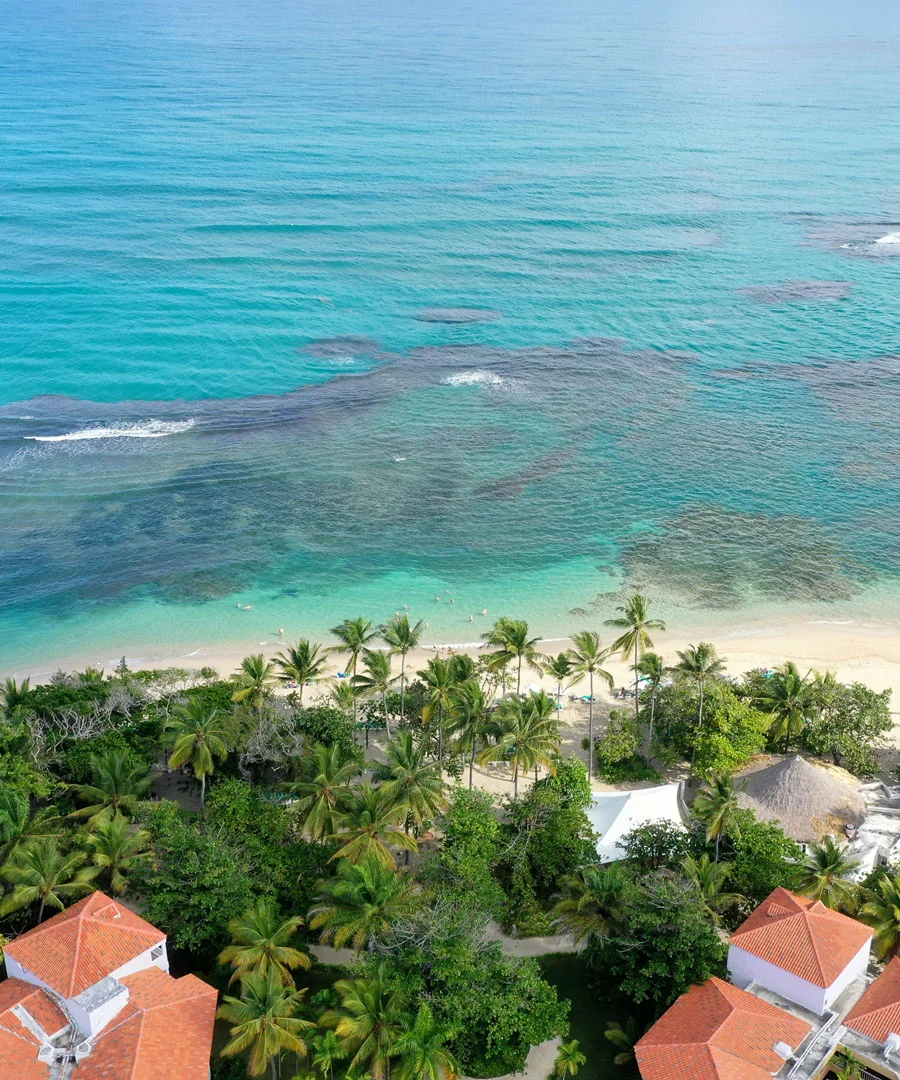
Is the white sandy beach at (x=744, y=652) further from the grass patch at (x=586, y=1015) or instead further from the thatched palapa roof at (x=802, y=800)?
the grass patch at (x=586, y=1015)

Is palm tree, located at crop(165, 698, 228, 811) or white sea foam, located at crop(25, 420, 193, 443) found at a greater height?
white sea foam, located at crop(25, 420, 193, 443)

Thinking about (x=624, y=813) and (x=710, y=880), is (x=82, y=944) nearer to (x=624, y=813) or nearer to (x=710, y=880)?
(x=710, y=880)

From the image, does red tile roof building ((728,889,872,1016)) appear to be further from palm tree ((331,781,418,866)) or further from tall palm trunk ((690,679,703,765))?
palm tree ((331,781,418,866))

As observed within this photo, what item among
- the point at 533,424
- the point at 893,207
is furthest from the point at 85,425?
the point at 893,207

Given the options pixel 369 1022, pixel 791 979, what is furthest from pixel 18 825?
pixel 791 979

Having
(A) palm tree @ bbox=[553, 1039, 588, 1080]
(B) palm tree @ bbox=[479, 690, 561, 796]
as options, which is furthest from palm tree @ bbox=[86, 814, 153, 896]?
(A) palm tree @ bbox=[553, 1039, 588, 1080]

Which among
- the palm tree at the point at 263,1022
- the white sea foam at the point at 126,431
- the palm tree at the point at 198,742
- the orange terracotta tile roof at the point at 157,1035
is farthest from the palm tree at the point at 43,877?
the white sea foam at the point at 126,431

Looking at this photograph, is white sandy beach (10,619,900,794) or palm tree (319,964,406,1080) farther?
white sandy beach (10,619,900,794)
